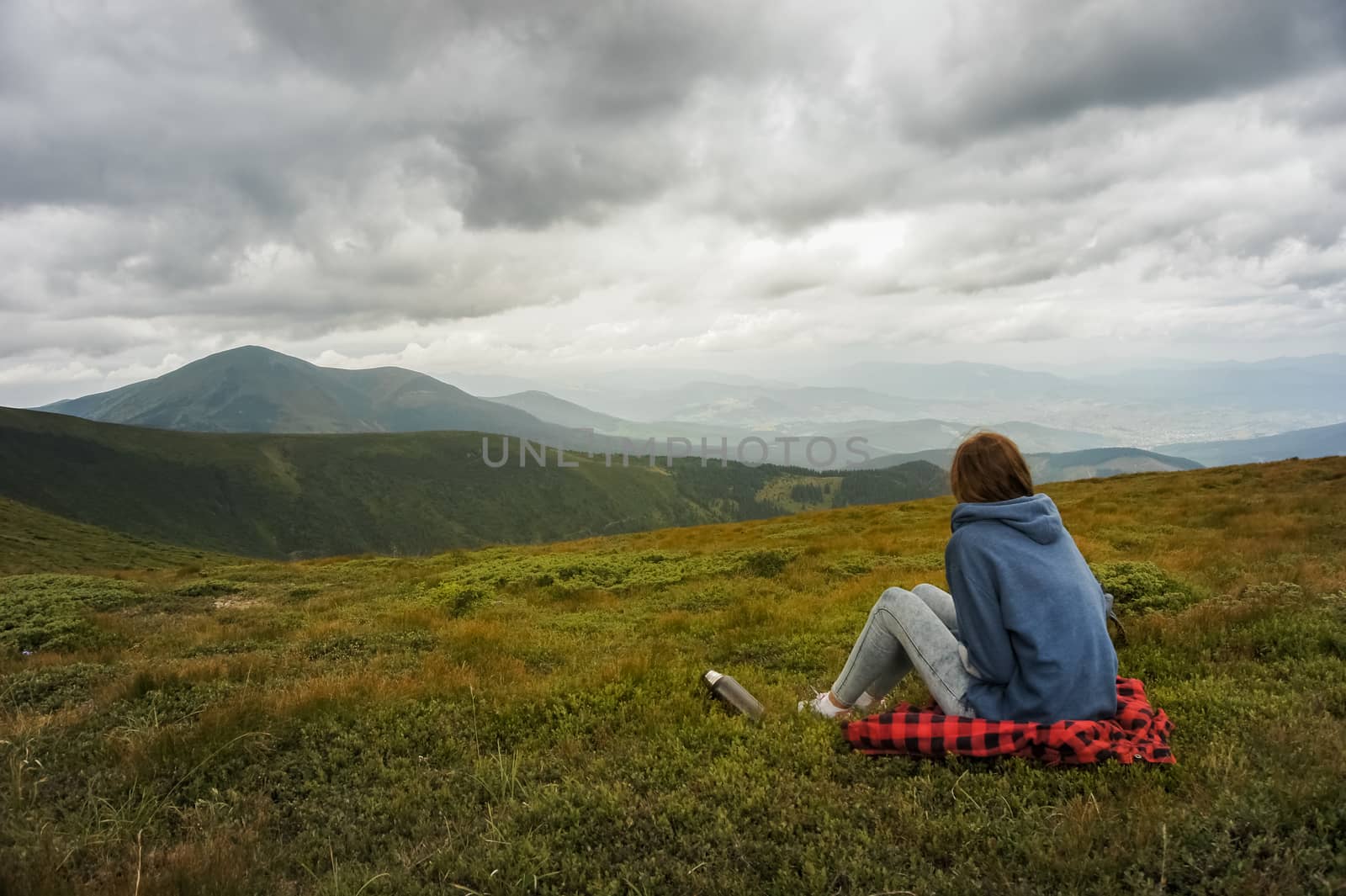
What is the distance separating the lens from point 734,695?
675 centimetres

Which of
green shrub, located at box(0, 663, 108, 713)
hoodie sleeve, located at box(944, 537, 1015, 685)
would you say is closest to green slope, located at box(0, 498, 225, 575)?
green shrub, located at box(0, 663, 108, 713)

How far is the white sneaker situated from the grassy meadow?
197mm

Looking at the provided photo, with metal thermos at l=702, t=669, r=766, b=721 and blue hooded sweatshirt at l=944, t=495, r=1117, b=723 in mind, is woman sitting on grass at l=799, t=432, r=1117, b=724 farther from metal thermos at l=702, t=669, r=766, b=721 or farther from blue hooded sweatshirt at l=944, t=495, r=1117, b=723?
metal thermos at l=702, t=669, r=766, b=721

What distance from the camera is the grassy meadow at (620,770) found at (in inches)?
157

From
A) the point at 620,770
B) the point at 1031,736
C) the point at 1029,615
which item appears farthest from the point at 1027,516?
the point at 620,770

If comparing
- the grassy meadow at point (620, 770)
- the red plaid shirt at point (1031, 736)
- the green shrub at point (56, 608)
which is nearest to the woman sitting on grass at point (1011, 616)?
the red plaid shirt at point (1031, 736)

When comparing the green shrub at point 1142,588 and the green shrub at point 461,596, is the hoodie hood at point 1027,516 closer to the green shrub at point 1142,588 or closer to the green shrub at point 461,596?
the green shrub at point 1142,588

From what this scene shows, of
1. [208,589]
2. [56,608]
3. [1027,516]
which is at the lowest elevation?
[208,589]

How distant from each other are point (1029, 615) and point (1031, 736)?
1003 mm

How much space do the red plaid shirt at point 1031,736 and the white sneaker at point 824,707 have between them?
0.61m

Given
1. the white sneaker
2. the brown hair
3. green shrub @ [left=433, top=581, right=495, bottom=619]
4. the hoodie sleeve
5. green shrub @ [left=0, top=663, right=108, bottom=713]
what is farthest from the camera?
green shrub @ [left=433, top=581, right=495, bottom=619]

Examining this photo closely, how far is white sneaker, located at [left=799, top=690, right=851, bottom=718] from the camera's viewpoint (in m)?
6.31

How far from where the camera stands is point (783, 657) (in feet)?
29.7

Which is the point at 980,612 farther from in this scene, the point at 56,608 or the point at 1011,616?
the point at 56,608
